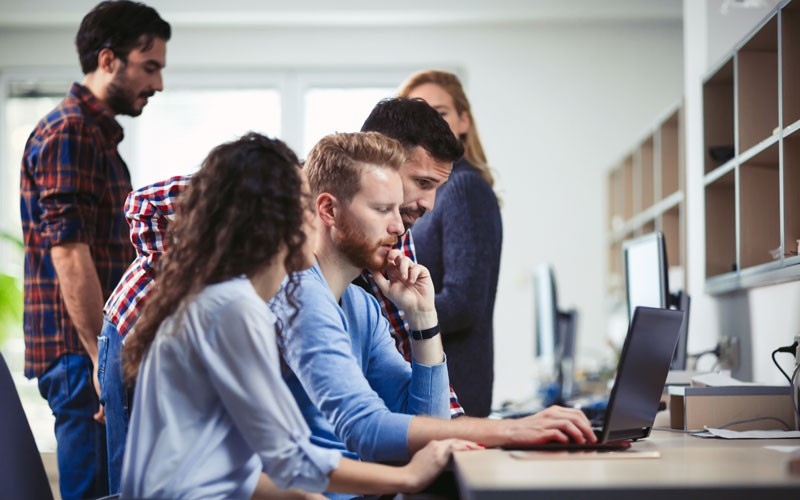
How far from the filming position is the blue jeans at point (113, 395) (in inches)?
83.0

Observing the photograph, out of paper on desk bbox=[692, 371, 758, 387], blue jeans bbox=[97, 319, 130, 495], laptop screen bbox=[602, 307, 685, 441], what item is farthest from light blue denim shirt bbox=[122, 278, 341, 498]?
paper on desk bbox=[692, 371, 758, 387]

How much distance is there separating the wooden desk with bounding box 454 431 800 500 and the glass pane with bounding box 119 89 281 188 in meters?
5.63

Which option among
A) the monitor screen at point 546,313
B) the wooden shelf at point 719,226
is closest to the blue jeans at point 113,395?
the wooden shelf at point 719,226

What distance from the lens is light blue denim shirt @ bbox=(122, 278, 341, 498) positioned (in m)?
1.38

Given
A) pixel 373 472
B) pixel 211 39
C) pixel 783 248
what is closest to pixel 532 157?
pixel 211 39

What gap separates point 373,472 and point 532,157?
5504 mm

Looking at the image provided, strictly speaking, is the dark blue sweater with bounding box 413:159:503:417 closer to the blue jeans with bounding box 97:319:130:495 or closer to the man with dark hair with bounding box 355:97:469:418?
the man with dark hair with bounding box 355:97:469:418

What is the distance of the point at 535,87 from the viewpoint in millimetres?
6820

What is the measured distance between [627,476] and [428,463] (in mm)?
365

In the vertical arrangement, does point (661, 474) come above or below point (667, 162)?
below

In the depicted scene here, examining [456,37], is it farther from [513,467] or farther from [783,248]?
[513,467]

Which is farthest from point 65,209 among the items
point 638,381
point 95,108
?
point 638,381

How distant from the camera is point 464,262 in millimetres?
2602

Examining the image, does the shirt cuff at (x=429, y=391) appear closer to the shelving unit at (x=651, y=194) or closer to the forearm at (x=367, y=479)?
the forearm at (x=367, y=479)
